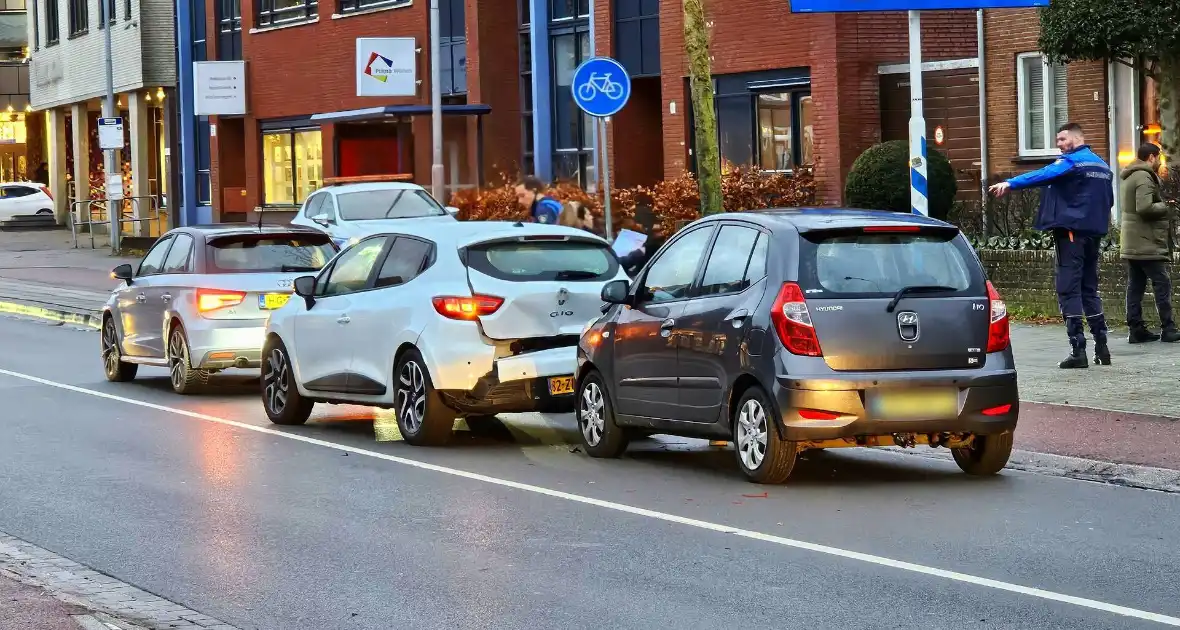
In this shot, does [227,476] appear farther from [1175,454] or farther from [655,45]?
[655,45]

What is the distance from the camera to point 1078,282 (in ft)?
A: 53.5

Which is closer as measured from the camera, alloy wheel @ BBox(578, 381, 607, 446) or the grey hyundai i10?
the grey hyundai i10

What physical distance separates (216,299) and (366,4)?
27.4m

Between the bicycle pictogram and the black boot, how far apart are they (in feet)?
17.5

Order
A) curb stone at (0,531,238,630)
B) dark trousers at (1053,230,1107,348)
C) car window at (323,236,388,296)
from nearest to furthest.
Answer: curb stone at (0,531,238,630)
car window at (323,236,388,296)
dark trousers at (1053,230,1107,348)

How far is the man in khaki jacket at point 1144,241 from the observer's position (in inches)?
694

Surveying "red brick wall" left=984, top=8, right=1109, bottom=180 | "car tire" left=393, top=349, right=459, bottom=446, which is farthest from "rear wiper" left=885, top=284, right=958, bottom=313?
"red brick wall" left=984, top=8, right=1109, bottom=180

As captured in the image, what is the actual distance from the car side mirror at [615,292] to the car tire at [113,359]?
26.8 feet

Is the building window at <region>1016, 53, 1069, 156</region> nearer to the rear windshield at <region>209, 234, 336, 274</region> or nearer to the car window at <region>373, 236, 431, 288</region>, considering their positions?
the rear windshield at <region>209, 234, 336, 274</region>

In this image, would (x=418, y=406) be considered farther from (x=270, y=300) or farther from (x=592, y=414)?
(x=270, y=300)

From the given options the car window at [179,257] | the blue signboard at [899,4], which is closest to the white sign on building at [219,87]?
the car window at [179,257]

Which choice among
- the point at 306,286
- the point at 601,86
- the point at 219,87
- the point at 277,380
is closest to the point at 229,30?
the point at 219,87

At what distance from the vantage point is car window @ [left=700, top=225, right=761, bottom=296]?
11430 millimetres

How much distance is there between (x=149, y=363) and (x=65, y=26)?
45229 mm
